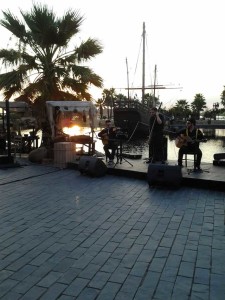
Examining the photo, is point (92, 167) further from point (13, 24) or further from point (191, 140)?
point (13, 24)

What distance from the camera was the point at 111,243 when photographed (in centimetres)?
441

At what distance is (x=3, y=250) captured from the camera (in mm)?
4188

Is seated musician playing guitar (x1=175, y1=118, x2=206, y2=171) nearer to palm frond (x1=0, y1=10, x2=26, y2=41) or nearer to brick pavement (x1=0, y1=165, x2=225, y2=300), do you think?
brick pavement (x1=0, y1=165, x2=225, y2=300)

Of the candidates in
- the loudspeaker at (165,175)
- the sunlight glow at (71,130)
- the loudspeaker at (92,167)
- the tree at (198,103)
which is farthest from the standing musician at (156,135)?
the tree at (198,103)

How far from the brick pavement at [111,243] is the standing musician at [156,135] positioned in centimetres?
280

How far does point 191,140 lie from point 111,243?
217 inches

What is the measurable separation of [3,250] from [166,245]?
2.24 m

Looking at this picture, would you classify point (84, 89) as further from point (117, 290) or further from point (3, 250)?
point (117, 290)

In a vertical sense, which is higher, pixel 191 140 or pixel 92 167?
pixel 191 140

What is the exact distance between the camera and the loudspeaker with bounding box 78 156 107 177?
30.7 feet

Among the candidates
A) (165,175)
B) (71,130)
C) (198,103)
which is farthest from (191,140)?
(198,103)

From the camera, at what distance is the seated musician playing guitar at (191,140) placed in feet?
30.1

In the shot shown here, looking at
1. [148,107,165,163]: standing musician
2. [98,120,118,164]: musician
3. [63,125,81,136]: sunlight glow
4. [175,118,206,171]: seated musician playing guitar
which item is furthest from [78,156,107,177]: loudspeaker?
[63,125,81,136]: sunlight glow

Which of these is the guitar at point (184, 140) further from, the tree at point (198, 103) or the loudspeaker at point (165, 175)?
the tree at point (198, 103)
